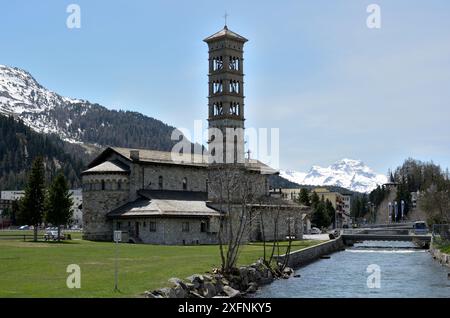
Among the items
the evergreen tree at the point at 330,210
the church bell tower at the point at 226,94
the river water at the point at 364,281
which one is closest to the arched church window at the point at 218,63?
the church bell tower at the point at 226,94

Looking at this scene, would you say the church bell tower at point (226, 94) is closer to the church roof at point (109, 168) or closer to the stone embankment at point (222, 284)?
the church roof at point (109, 168)

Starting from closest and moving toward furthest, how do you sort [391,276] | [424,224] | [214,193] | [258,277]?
[258,277] → [391,276] → [214,193] → [424,224]

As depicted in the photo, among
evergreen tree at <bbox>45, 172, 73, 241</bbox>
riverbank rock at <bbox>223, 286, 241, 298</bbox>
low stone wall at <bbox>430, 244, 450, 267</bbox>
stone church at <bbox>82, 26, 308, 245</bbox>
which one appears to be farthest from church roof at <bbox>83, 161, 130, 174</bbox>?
riverbank rock at <bbox>223, 286, 241, 298</bbox>

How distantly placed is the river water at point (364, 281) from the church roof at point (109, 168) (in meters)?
26.3

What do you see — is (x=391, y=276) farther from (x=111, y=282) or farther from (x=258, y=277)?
(x=111, y=282)

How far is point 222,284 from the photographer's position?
133 ft

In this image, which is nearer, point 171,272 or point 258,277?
point 171,272

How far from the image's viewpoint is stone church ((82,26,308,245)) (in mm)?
75375

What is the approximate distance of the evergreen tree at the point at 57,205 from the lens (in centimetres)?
7506

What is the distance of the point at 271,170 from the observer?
330ft

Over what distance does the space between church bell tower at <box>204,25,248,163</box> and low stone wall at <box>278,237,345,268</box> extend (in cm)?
1672

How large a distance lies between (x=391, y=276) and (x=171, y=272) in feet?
73.3
